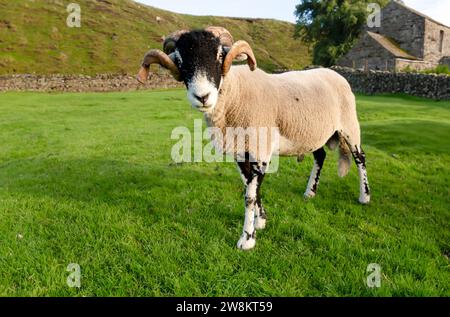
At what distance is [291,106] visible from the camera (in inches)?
212

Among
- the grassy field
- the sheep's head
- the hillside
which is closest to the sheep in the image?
the sheep's head

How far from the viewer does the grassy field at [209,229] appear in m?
3.99

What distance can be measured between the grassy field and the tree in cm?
4245

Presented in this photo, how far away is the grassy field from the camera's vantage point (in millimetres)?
3992

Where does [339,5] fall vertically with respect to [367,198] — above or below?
above

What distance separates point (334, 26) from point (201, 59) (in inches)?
2063

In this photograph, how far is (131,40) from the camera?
7075 cm

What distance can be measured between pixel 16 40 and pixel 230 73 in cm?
6886

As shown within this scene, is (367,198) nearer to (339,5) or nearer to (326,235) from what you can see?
(326,235)

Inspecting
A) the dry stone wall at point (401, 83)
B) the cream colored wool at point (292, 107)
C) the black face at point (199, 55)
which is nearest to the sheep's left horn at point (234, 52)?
the black face at point (199, 55)

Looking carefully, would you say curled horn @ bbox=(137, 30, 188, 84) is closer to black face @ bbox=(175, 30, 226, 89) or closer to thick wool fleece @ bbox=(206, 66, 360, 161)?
A: black face @ bbox=(175, 30, 226, 89)

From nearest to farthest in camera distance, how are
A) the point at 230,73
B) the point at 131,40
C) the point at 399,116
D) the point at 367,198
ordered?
the point at 230,73 < the point at 367,198 < the point at 399,116 < the point at 131,40

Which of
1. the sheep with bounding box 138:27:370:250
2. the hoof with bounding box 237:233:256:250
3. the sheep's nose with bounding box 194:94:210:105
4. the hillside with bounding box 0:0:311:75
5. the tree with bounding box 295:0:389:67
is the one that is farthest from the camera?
the hillside with bounding box 0:0:311:75
